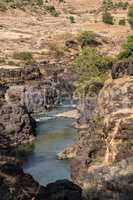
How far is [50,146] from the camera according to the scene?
75.9 m

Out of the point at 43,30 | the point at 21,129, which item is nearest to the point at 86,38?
the point at 43,30

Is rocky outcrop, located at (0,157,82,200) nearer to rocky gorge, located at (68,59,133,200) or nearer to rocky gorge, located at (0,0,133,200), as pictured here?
rocky gorge, located at (0,0,133,200)

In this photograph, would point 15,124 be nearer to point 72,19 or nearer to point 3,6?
point 72,19

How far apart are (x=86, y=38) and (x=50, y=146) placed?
7261 centimetres

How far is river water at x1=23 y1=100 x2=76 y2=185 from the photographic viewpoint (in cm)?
6312

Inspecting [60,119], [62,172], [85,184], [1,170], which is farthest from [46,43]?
[1,170]

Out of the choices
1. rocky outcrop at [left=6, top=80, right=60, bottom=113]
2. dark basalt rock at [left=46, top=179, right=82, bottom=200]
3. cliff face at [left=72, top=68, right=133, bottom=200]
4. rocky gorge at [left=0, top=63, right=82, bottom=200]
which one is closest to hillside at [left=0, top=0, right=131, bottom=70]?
rocky gorge at [left=0, top=63, right=82, bottom=200]

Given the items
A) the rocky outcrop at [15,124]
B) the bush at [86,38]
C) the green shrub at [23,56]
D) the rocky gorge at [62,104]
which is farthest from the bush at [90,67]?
the rocky outcrop at [15,124]

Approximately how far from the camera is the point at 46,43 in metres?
143

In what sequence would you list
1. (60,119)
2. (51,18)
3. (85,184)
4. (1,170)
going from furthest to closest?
(51,18) → (60,119) → (85,184) → (1,170)

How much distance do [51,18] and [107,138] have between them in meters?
124

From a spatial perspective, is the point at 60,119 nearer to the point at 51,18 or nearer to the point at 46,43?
the point at 46,43

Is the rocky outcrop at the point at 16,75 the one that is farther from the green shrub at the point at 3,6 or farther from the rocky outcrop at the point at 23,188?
the rocky outcrop at the point at 23,188

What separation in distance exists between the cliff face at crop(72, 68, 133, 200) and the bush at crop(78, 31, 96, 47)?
8312 cm
